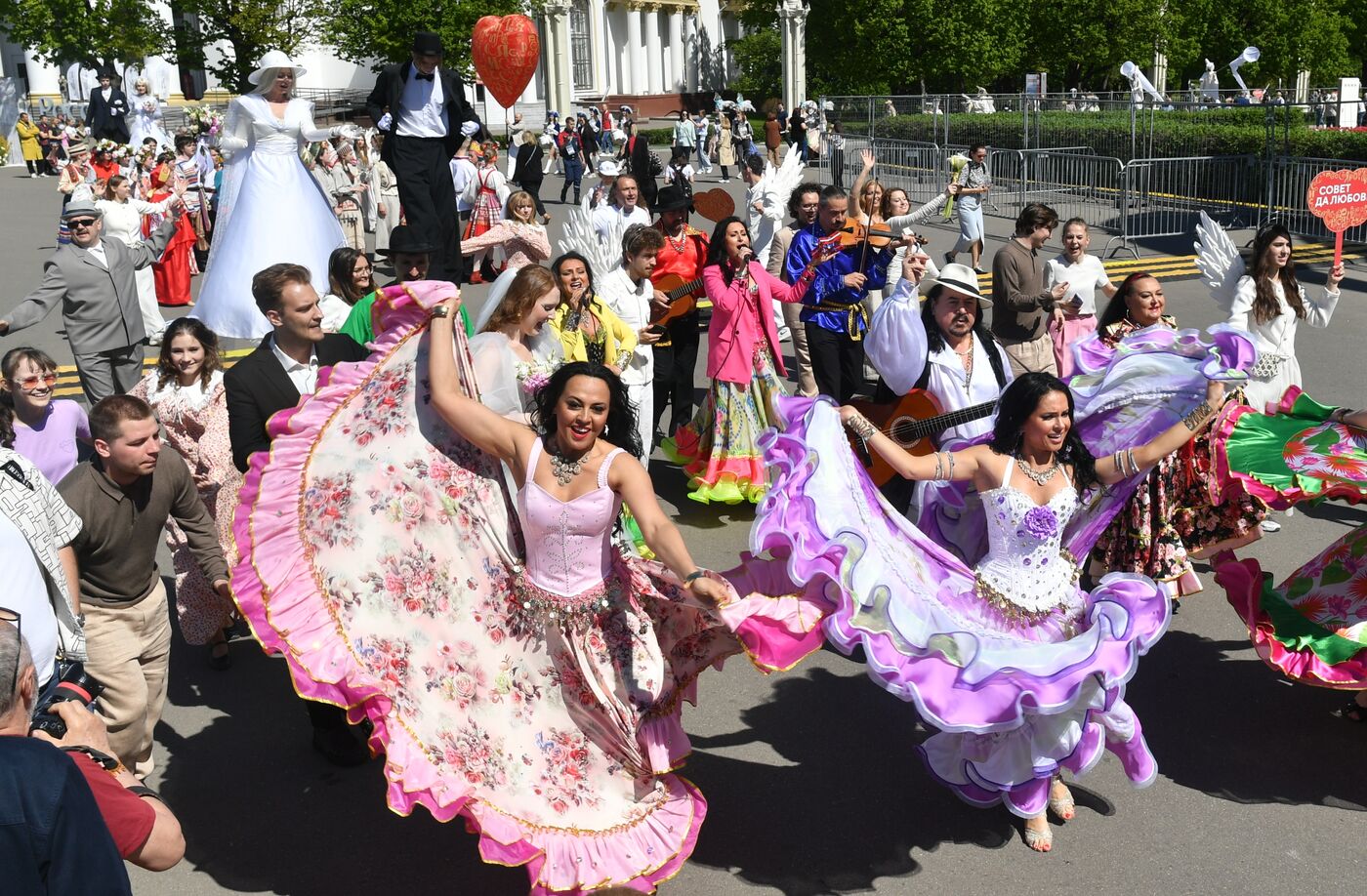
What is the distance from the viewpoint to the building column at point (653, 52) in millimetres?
76500

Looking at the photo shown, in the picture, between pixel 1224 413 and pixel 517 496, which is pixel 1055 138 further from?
pixel 517 496

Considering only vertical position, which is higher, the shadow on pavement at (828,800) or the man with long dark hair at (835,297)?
the man with long dark hair at (835,297)

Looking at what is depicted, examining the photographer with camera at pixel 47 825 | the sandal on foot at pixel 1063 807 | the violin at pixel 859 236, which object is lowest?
the sandal on foot at pixel 1063 807

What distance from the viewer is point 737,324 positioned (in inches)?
338

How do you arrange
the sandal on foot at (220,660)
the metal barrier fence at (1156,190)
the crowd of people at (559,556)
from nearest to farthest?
1. the crowd of people at (559,556)
2. the sandal on foot at (220,660)
3. the metal barrier fence at (1156,190)

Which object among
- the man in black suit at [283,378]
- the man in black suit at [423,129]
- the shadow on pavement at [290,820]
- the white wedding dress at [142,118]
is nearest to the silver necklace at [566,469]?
the shadow on pavement at [290,820]

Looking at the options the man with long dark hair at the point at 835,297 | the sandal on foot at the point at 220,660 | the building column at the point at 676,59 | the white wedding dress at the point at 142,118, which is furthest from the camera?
the building column at the point at 676,59

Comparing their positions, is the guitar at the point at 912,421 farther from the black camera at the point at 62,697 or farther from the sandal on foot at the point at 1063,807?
the black camera at the point at 62,697

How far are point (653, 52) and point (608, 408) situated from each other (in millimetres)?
75960

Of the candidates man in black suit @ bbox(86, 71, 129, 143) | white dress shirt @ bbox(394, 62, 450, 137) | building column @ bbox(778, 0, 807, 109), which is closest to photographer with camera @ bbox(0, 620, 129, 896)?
white dress shirt @ bbox(394, 62, 450, 137)

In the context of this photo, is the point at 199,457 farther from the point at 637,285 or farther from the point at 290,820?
the point at 637,285

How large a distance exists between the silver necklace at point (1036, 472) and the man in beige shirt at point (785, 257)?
291 centimetres

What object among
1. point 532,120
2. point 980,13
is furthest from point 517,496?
point 532,120

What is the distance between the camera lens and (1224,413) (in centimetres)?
635
